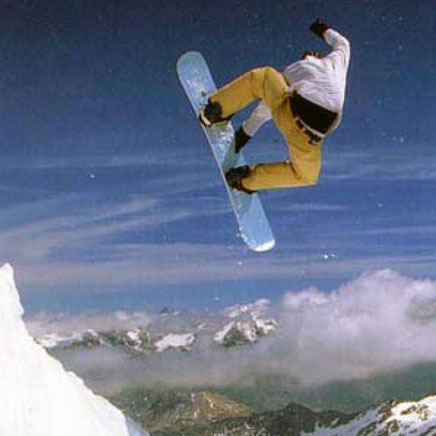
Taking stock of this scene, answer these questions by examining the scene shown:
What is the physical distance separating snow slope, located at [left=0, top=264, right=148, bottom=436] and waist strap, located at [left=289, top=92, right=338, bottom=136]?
222 inches

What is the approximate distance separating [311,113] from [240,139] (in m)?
1.48

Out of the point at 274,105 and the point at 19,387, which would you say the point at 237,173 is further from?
the point at 19,387

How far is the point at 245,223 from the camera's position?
9148 mm

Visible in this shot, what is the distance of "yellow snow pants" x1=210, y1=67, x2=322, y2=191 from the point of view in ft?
24.8

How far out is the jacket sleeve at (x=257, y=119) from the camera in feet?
27.1

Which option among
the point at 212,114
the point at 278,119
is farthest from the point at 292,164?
the point at 212,114

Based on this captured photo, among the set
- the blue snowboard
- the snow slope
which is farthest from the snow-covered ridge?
the blue snowboard

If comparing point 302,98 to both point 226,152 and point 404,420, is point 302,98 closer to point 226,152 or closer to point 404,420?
point 226,152

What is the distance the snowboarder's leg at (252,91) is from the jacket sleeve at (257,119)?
0.83 feet

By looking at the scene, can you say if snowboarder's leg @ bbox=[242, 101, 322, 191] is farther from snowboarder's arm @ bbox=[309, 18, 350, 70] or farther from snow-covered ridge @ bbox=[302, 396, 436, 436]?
snow-covered ridge @ bbox=[302, 396, 436, 436]

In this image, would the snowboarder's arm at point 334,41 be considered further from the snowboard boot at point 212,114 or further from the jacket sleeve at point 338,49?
the snowboard boot at point 212,114

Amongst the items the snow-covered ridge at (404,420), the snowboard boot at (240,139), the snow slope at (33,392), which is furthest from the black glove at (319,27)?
the snow-covered ridge at (404,420)

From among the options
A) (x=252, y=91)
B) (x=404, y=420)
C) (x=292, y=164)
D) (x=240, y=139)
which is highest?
(x=252, y=91)

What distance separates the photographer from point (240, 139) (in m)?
8.73
